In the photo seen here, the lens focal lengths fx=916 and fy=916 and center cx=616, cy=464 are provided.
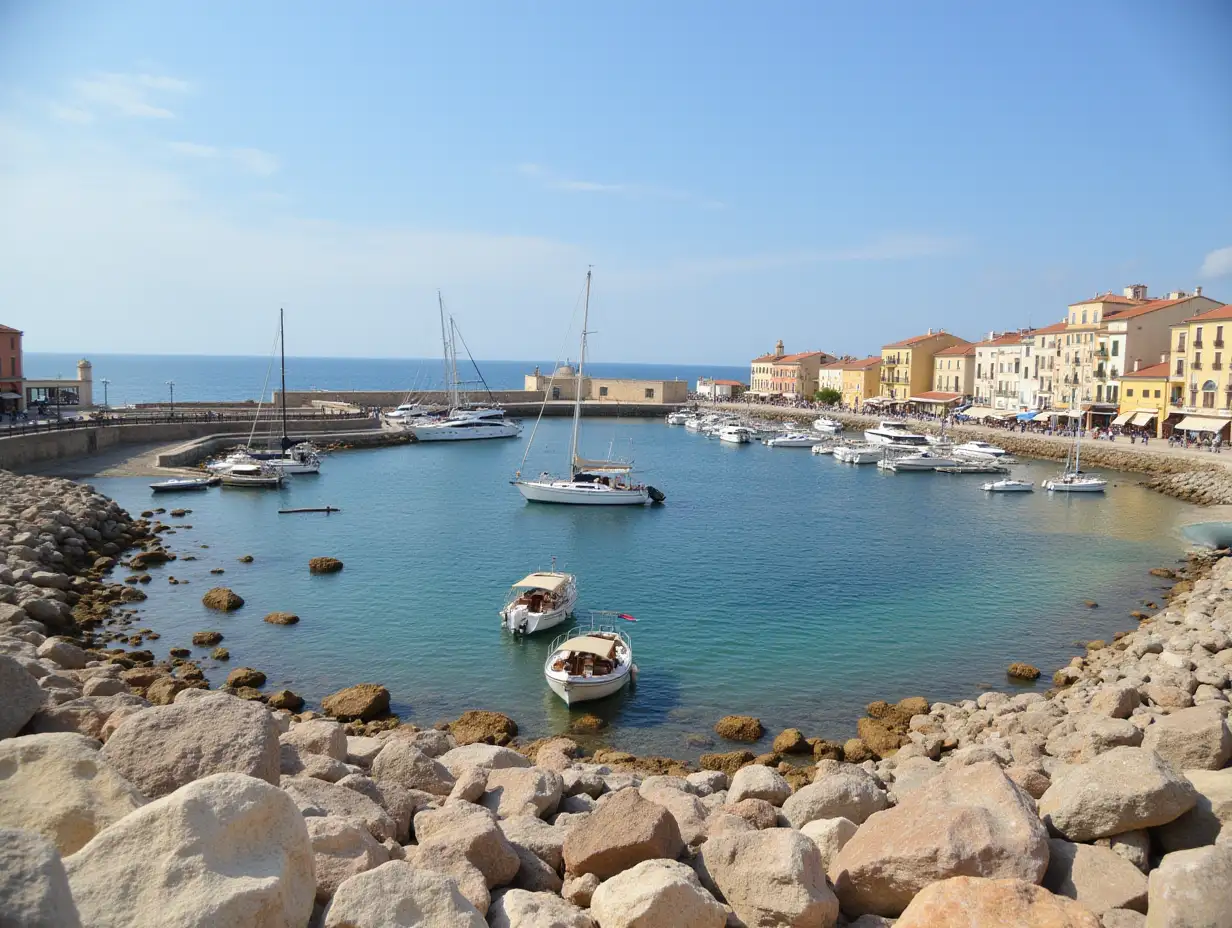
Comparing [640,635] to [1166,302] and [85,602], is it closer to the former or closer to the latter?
[85,602]

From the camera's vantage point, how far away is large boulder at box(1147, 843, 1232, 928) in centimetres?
622

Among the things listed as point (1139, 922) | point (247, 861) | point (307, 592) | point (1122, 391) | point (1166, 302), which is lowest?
point (307, 592)

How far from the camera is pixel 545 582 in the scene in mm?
25938

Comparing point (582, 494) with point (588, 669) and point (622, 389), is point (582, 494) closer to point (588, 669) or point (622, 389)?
point (588, 669)

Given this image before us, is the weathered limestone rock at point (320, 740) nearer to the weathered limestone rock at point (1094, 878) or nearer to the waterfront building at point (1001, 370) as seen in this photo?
the weathered limestone rock at point (1094, 878)

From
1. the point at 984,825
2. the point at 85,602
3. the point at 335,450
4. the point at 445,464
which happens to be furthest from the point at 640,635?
the point at 335,450

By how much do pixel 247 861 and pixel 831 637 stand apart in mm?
21151

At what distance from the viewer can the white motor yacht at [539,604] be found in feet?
80.9

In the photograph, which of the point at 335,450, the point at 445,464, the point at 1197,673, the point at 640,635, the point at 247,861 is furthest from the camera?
the point at 335,450

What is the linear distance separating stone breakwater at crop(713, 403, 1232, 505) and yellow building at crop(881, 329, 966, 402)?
30.9 ft

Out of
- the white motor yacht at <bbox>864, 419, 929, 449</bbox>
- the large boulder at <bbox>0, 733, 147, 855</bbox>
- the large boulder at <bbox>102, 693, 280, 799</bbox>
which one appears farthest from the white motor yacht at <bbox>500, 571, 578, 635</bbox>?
the white motor yacht at <bbox>864, 419, 929, 449</bbox>

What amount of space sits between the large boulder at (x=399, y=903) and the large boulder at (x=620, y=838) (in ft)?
5.18

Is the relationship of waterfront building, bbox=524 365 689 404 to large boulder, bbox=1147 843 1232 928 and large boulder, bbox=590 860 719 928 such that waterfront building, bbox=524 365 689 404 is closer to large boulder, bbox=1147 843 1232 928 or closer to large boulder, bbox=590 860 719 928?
large boulder, bbox=590 860 719 928

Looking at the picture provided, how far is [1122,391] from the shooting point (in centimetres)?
7388
